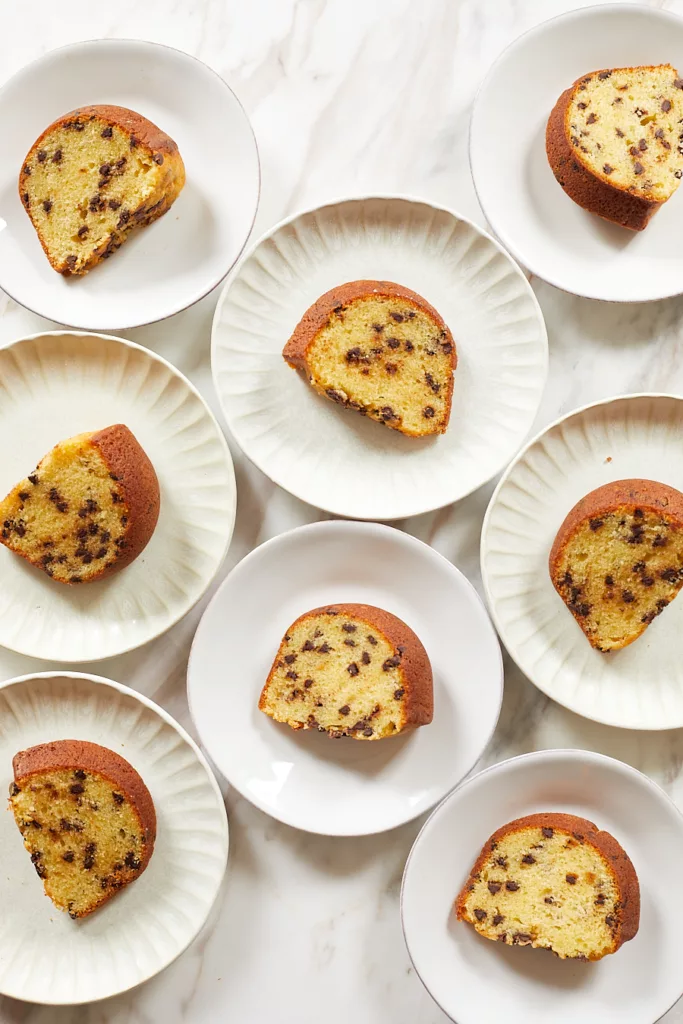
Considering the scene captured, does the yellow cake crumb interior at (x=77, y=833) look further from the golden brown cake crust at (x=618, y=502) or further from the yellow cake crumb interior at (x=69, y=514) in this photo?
the golden brown cake crust at (x=618, y=502)

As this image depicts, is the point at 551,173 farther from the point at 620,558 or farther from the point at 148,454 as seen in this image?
the point at 148,454

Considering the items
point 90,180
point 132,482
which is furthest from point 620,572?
point 90,180

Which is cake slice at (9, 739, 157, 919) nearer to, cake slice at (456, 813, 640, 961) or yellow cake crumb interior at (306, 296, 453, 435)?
cake slice at (456, 813, 640, 961)

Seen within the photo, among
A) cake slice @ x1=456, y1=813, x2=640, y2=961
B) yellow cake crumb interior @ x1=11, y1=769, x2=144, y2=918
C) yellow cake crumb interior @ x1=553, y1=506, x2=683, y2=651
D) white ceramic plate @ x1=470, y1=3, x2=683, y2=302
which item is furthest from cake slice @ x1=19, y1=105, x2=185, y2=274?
cake slice @ x1=456, y1=813, x2=640, y2=961

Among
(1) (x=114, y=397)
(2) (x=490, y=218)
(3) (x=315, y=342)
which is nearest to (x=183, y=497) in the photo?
(1) (x=114, y=397)

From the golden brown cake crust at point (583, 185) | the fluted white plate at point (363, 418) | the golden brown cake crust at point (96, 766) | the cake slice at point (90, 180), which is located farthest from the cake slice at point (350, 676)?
the golden brown cake crust at point (583, 185)

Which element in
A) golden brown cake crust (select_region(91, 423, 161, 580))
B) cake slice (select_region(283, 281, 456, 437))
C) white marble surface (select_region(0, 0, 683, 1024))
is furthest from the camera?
white marble surface (select_region(0, 0, 683, 1024))
